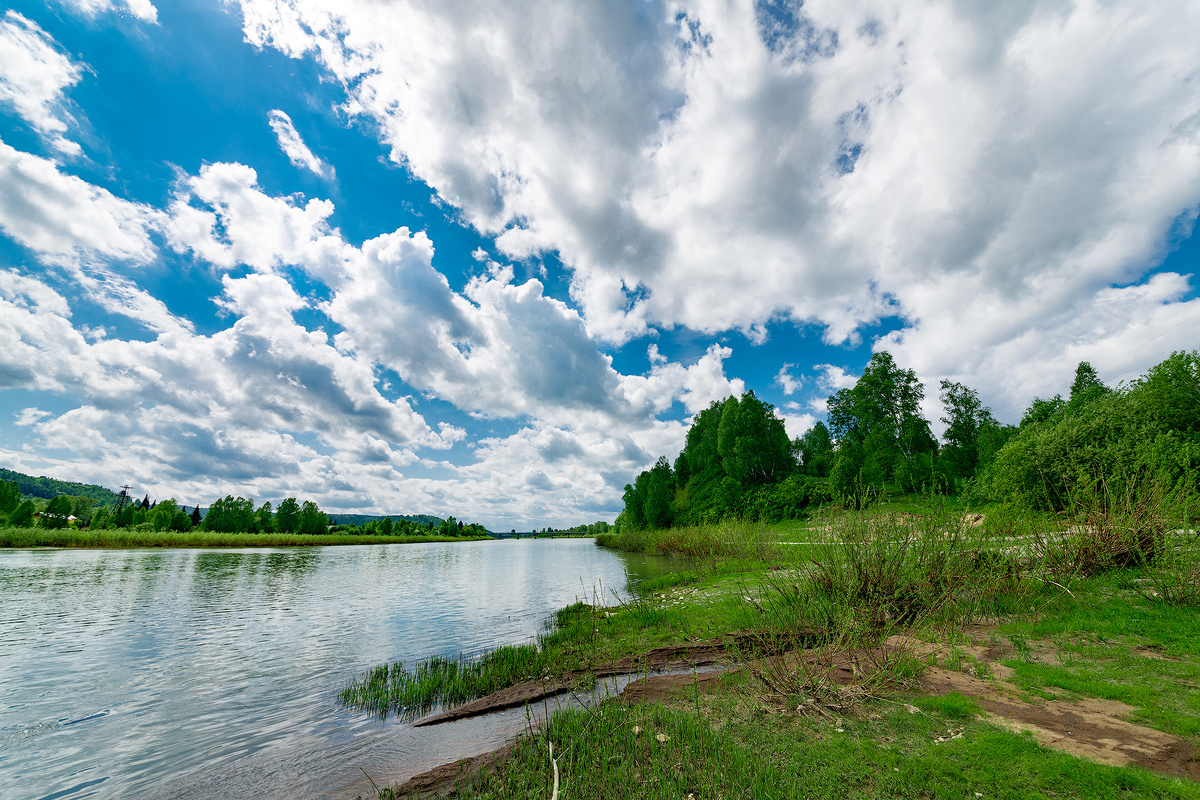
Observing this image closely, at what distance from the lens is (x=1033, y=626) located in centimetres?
1062

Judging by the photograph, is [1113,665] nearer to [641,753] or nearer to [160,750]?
[641,753]

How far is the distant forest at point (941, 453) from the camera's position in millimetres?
20406

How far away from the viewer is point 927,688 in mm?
8031

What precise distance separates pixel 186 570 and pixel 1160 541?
55.2m

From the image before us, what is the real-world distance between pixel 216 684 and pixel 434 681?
5871 millimetres

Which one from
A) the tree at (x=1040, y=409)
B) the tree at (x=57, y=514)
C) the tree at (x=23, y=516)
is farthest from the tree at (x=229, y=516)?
the tree at (x=1040, y=409)

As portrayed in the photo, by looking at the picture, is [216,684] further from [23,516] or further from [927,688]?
[23,516]

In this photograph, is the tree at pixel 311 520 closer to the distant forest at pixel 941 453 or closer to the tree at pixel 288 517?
the tree at pixel 288 517

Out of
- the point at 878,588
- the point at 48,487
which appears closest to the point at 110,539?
the point at 878,588

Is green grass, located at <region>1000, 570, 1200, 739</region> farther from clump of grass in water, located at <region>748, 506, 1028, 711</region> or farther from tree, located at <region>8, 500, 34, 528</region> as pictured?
tree, located at <region>8, 500, 34, 528</region>

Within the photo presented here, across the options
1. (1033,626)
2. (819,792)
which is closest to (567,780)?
(819,792)

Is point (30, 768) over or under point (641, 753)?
under

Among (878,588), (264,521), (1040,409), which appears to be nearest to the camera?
(878,588)

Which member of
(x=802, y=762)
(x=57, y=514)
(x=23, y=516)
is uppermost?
(x=57, y=514)
